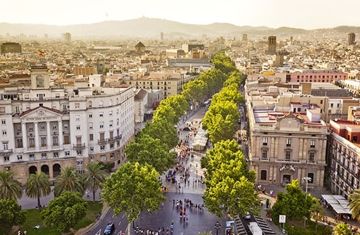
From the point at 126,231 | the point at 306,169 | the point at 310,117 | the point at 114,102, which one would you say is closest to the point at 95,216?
the point at 126,231

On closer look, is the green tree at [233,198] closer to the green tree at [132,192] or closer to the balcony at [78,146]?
the green tree at [132,192]

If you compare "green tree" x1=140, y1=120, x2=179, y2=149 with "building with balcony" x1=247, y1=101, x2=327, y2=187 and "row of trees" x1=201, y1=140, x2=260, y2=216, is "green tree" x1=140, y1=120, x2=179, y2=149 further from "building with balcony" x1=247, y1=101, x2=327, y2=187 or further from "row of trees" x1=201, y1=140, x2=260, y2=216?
"row of trees" x1=201, y1=140, x2=260, y2=216

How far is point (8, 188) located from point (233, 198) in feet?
110

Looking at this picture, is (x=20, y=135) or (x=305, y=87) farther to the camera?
(x=305, y=87)

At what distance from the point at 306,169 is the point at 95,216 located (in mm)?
38530

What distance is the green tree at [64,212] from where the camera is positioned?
60.9m

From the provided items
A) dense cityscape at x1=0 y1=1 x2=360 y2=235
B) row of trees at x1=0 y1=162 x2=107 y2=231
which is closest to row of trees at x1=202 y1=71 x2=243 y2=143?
dense cityscape at x1=0 y1=1 x2=360 y2=235

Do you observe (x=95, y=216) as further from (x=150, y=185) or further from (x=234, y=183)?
(x=234, y=183)

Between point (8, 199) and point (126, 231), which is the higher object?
point (8, 199)

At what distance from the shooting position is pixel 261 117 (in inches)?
3681

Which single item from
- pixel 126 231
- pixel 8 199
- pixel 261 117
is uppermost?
pixel 261 117

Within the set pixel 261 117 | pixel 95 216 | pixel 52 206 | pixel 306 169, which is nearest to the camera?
pixel 52 206

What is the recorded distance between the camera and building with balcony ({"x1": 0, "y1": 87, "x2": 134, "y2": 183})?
276 ft

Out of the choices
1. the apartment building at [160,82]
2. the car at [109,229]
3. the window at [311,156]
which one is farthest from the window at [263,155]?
the apartment building at [160,82]
